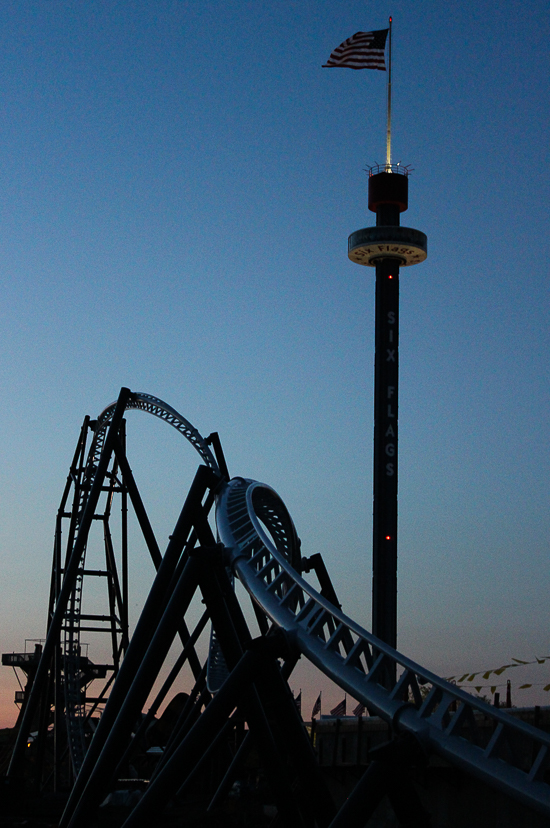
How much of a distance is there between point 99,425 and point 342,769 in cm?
1633

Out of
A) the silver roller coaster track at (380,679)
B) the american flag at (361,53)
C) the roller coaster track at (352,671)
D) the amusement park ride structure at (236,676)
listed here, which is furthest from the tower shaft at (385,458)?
the silver roller coaster track at (380,679)

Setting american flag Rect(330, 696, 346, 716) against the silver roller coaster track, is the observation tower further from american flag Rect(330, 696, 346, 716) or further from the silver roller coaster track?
the silver roller coaster track

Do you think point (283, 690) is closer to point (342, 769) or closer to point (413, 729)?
point (413, 729)

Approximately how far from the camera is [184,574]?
26.9m

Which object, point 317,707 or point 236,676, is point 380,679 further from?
point 317,707

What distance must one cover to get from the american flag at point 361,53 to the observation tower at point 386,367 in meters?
14.5

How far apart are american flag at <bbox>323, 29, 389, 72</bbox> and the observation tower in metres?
14.5

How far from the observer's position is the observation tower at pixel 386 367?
78188 mm

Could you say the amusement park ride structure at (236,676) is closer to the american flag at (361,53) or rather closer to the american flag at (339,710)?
the american flag at (339,710)

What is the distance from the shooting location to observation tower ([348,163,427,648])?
7819 centimetres

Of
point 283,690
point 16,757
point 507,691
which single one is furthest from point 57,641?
point 283,690

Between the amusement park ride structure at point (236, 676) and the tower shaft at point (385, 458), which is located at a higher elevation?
the tower shaft at point (385, 458)

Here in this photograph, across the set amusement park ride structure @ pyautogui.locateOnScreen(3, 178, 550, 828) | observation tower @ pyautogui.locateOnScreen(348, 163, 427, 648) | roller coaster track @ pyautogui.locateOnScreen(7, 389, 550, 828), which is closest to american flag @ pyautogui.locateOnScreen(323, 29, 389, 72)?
observation tower @ pyautogui.locateOnScreen(348, 163, 427, 648)

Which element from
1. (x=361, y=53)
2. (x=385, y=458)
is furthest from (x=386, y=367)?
(x=361, y=53)
